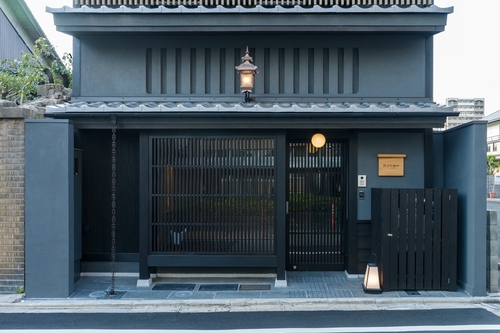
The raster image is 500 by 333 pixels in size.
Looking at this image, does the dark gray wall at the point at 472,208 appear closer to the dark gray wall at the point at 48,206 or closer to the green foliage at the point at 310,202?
the green foliage at the point at 310,202

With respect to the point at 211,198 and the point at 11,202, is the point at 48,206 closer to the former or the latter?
the point at 11,202

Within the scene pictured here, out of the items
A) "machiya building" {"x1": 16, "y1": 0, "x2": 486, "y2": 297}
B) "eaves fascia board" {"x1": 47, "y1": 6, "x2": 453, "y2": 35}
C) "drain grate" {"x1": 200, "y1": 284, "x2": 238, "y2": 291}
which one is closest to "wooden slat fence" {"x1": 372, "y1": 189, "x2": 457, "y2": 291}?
"machiya building" {"x1": 16, "y1": 0, "x2": 486, "y2": 297}

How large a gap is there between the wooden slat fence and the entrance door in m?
1.49

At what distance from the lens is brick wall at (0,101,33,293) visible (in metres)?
7.88

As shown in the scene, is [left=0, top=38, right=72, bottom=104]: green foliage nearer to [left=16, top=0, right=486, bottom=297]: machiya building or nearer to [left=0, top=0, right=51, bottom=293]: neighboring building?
[left=16, top=0, right=486, bottom=297]: machiya building

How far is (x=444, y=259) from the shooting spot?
26.2 ft

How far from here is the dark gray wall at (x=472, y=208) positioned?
7703 millimetres

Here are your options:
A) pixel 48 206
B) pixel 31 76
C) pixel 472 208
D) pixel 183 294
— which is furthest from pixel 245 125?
pixel 31 76

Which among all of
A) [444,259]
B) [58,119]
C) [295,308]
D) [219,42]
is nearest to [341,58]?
[219,42]

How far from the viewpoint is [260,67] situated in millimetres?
9711

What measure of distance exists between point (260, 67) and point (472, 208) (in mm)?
5654

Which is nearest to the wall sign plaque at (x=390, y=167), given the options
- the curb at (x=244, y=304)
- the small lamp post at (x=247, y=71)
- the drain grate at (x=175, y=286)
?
the curb at (x=244, y=304)

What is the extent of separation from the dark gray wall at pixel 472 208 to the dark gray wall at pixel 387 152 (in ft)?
3.04

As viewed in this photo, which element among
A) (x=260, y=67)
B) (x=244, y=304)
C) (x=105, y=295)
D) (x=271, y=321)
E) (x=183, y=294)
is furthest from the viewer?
(x=260, y=67)
